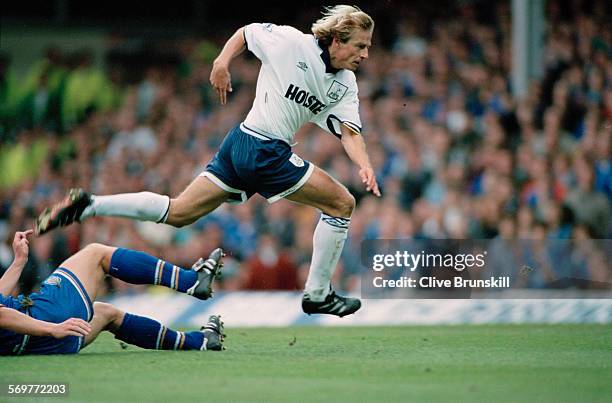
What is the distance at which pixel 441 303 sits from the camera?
464 inches

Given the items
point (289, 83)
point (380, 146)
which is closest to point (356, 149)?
point (289, 83)

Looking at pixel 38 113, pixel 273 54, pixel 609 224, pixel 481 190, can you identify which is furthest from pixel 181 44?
pixel 273 54

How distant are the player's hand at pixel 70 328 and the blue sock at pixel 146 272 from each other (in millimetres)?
640

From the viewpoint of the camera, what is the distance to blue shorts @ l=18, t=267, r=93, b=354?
7070 mm

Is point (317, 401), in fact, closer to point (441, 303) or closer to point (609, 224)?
point (441, 303)

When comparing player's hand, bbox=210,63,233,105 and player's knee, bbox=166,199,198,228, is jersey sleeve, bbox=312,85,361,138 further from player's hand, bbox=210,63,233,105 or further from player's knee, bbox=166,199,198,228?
player's knee, bbox=166,199,198,228

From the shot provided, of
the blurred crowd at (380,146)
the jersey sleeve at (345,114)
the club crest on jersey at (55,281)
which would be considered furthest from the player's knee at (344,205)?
the blurred crowd at (380,146)

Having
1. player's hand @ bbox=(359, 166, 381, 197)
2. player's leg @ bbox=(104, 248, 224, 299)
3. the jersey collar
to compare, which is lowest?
player's leg @ bbox=(104, 248, 224, 299)

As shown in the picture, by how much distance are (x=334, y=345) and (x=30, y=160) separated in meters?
10.9

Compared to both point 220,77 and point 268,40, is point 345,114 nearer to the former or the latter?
point 268,40

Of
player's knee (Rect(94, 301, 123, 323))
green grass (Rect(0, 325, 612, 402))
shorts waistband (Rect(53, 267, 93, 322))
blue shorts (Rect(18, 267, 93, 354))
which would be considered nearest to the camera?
green grass (Rect(0, 325, 612, 402))

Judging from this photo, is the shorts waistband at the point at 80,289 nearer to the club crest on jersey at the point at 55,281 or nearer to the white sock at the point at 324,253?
the club crest on jersey at the point at 55,281

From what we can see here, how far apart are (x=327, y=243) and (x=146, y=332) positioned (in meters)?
1.46

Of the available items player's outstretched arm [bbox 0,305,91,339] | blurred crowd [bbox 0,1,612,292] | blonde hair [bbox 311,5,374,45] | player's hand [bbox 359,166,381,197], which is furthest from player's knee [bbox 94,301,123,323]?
blurred crowd [bbox 0,1,612,292]
